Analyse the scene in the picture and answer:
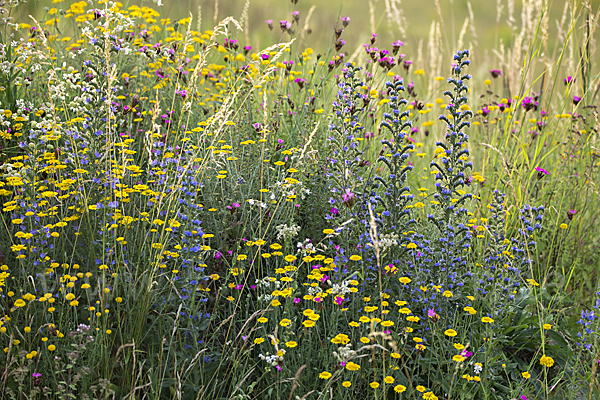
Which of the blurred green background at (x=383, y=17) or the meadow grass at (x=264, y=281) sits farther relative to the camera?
the blurred green background at (x=383, y=17)

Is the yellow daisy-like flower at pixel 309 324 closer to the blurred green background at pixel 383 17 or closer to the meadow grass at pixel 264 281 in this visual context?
the meadow grass at pixel 264 281

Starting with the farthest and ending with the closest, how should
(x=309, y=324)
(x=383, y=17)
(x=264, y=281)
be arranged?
(x=383, y=17)
(x=264, y=281)
(x=309, y=324)

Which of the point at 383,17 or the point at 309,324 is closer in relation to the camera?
the point at 309,324

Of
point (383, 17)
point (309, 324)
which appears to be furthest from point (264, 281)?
point (383, 17)

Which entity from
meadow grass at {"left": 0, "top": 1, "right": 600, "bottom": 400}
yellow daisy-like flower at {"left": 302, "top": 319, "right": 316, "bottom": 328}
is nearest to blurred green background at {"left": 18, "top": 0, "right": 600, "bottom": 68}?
meadow grass at {"left": 0, "top": 1, "right": 600, "bottom": 400}

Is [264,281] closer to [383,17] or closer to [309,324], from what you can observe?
[309,324]

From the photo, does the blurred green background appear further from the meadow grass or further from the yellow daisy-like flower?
the yellow daisy-like flower

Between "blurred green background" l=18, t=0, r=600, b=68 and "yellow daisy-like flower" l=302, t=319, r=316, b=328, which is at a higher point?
"blurred green background" l=18, t=0, r=600, b=68

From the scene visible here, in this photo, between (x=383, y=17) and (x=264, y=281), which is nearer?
(x=264, y=281)

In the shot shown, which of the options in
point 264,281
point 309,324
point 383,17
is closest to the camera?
point 309,324

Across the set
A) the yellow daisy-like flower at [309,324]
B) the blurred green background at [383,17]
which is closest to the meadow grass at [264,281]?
the yellow daisy-like flower at [309,324]

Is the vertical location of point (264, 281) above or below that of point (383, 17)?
below

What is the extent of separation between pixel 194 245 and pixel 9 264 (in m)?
0.97

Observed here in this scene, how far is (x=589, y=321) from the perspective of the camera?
8.00 ft
